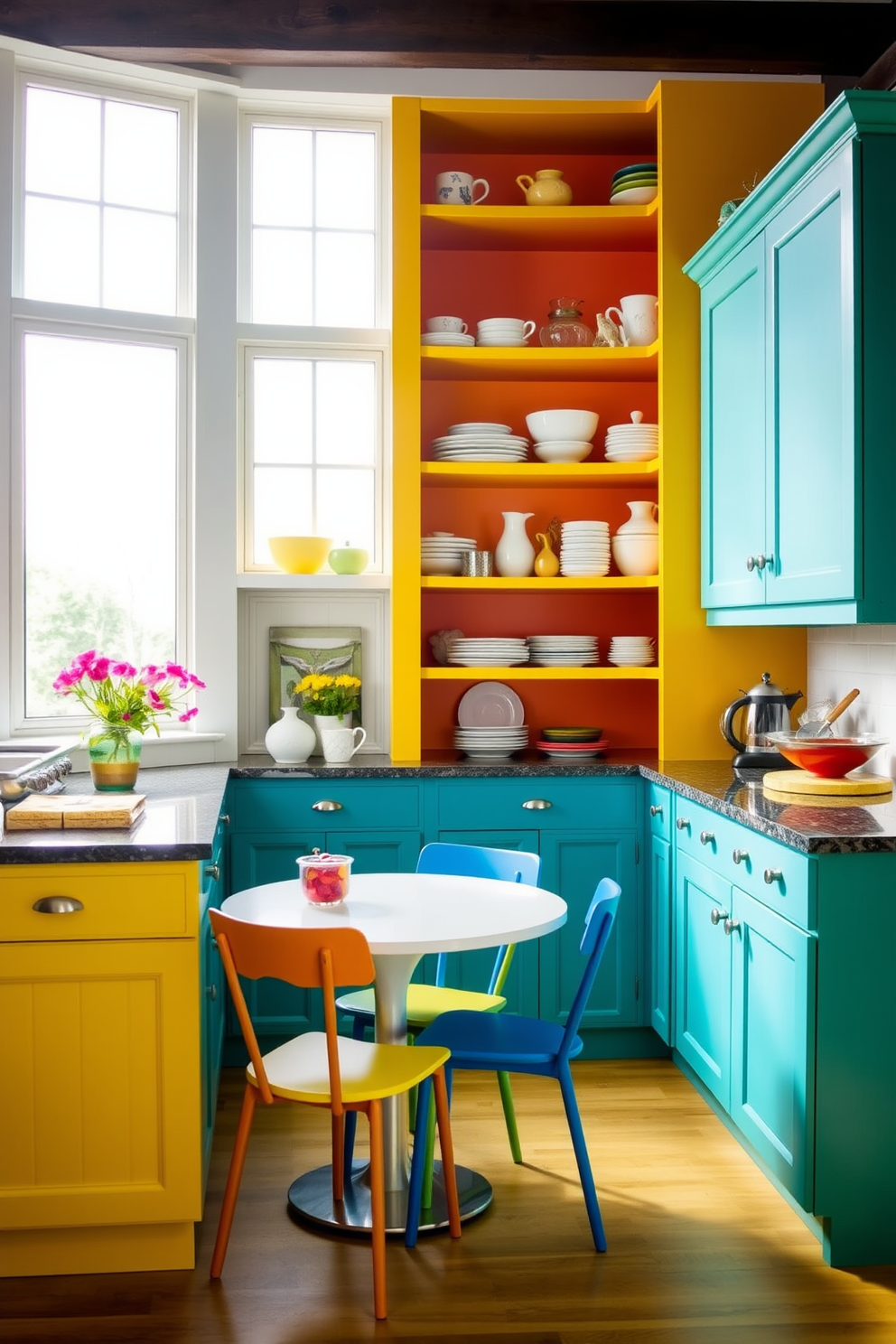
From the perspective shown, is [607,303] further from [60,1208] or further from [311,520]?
[60,1208]

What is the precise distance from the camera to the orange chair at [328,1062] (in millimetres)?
2287

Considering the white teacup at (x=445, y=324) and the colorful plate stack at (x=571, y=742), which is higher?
the white teacup at (x=445, y=324)

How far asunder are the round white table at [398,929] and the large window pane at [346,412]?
1885 mm

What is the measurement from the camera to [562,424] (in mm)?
4184

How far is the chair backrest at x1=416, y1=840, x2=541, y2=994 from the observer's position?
3.08 meters

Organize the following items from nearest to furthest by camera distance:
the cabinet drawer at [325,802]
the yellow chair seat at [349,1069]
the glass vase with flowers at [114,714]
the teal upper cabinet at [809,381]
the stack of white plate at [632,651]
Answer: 1. the yellow chair seat at [349,1069]
2. the teal upper cabinet at [809,381]
3. the glass vase with flowers at [114,714]
4. the cabinet drawer at [325,802]
5. the stack of white plate at [632,651]

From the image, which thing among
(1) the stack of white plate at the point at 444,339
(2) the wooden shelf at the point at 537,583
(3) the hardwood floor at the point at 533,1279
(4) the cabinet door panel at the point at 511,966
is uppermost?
(1) the stack of white plate at the point at 444,339

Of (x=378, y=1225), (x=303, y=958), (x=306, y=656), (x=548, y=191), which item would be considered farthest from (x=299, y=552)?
(x=378, y=1225)

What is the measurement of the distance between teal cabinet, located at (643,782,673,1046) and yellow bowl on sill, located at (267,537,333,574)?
133 centimetres

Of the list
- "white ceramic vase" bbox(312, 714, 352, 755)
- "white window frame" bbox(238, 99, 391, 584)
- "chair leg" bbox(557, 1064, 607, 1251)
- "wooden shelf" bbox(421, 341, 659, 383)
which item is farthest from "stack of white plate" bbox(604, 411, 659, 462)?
"chair leg" bbox(557, 1064, 607, 1251)

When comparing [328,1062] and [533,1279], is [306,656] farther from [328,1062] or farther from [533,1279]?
[533,1279]

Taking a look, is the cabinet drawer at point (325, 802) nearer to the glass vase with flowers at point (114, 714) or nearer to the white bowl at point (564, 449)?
the glass vase with flowers at point (114, 714)

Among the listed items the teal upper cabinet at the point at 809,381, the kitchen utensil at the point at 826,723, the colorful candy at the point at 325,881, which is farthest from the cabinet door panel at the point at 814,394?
the colorful candy at the point at 325,881

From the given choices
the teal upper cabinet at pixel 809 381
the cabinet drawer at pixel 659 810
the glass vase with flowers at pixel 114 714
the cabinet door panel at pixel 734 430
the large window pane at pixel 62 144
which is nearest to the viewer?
the teal upper cabinet at pixel 809 381
